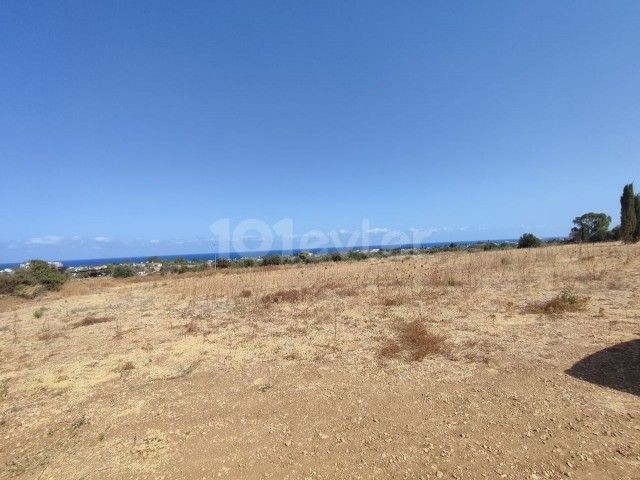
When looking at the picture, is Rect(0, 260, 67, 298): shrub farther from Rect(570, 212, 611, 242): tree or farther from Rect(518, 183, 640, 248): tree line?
Rect(570, 212, 611, 242): tree

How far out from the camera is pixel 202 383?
17.6 ft

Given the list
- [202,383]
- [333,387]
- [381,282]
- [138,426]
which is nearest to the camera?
[138,426]

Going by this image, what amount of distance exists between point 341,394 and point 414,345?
7.32ft

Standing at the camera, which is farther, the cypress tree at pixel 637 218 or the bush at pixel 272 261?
the bush at pixel 272 261

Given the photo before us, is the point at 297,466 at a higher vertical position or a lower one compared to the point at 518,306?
lower

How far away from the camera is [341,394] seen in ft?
15.4

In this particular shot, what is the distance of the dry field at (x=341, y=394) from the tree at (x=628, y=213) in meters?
19.1

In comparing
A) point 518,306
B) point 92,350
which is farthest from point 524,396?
point 92,350

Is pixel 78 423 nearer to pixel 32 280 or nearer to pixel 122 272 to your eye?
pixel 32 280

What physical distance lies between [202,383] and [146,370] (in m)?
1.42

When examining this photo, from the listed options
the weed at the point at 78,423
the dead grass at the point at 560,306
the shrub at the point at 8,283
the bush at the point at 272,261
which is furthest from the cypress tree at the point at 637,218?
the shrub at the point at 8,283

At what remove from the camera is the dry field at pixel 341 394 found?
3.32m

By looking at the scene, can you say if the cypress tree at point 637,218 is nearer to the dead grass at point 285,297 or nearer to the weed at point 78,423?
the dead grass at point 285,297

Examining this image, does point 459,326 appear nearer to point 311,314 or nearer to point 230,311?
point 311,314
